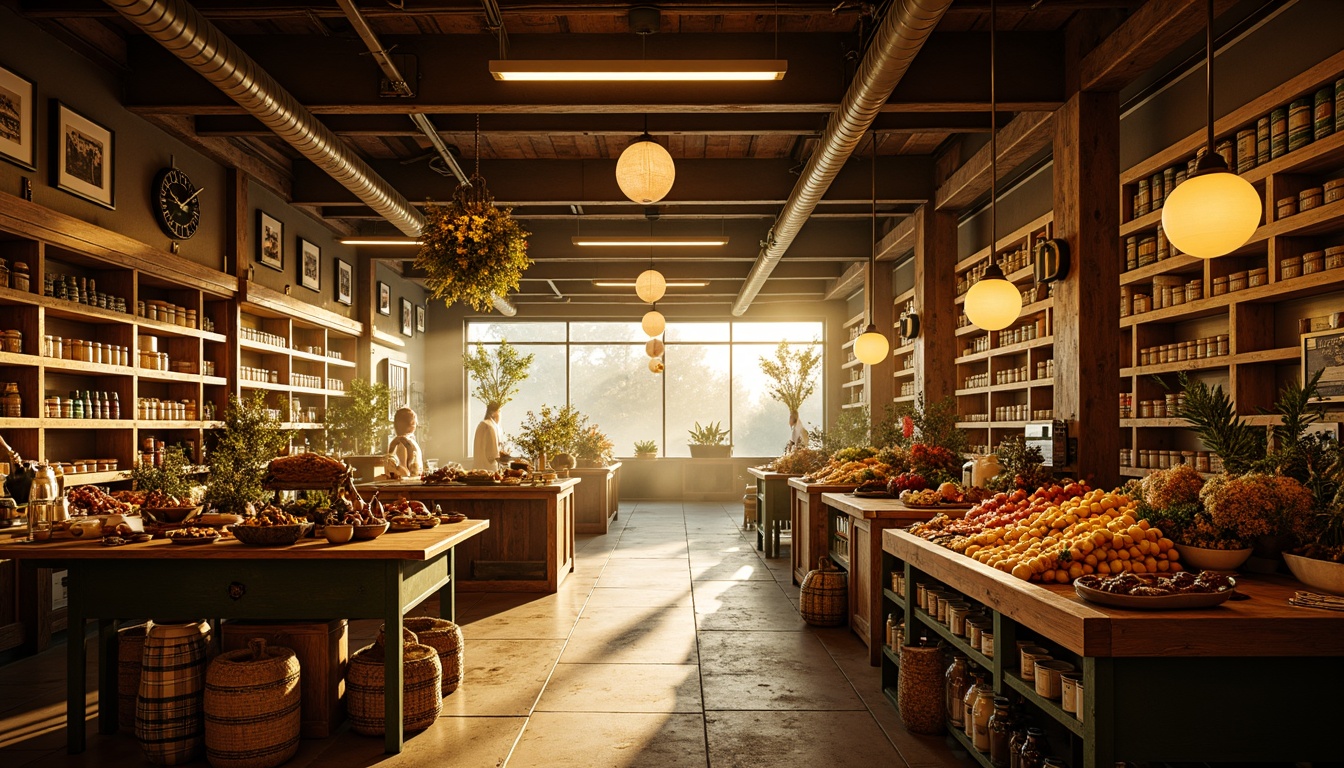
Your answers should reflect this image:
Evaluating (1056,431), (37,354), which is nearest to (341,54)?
(37,354)

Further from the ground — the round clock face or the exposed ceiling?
the exposed ceiling

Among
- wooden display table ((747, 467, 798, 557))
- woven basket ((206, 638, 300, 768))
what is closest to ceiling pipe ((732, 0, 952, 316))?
wooden display table ((747, 467, 798, 557))

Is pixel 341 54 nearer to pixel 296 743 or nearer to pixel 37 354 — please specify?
pixel 37 354

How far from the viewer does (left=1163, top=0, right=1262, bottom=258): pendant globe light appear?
3.20 meters

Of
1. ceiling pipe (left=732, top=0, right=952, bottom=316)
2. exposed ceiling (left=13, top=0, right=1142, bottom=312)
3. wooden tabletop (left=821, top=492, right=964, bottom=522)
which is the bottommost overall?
wooden tabletop (left=821, top=492, right=964, bottom=522)

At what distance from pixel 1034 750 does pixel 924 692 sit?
36.1 inches

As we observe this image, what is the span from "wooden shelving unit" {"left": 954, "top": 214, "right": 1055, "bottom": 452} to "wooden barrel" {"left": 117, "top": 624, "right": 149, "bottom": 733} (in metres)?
6.19

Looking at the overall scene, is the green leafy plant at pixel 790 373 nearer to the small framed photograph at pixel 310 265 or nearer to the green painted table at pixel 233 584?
→ the small framed photograph at pixel 310 265

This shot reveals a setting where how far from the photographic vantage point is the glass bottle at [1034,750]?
301 centimetres

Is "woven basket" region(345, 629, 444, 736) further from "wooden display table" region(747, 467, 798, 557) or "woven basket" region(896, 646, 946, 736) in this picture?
"wooden display table" region(747, 467, 798, 557)

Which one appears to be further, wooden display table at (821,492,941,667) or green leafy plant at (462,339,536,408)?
green leafy plant at (462,339,536,408)

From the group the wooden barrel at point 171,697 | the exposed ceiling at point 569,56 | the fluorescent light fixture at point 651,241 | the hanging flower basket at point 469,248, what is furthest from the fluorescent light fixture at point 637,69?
the fluorescent light fixture at point 651,241

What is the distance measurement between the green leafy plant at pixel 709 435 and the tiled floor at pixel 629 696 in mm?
9099

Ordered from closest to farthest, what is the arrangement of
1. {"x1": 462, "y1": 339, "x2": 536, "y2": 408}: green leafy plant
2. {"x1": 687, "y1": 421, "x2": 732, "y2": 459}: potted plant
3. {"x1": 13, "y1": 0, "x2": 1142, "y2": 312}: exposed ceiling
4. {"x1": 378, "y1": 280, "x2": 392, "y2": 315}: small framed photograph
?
{"x1": 13, "y1": 0, "x2": 1142, "y2": 312}: exposed ceiling → {"x1": 378, "y1": 280, "x2": 392, "y2": 315}: small framed photograph → {"x1": 462, "y1": 339, "x2": 536, "y2": 408}: green leafy plant → {"x1": 687, "y1": 421, "x2": 732, "y2": 459}: potted plant
